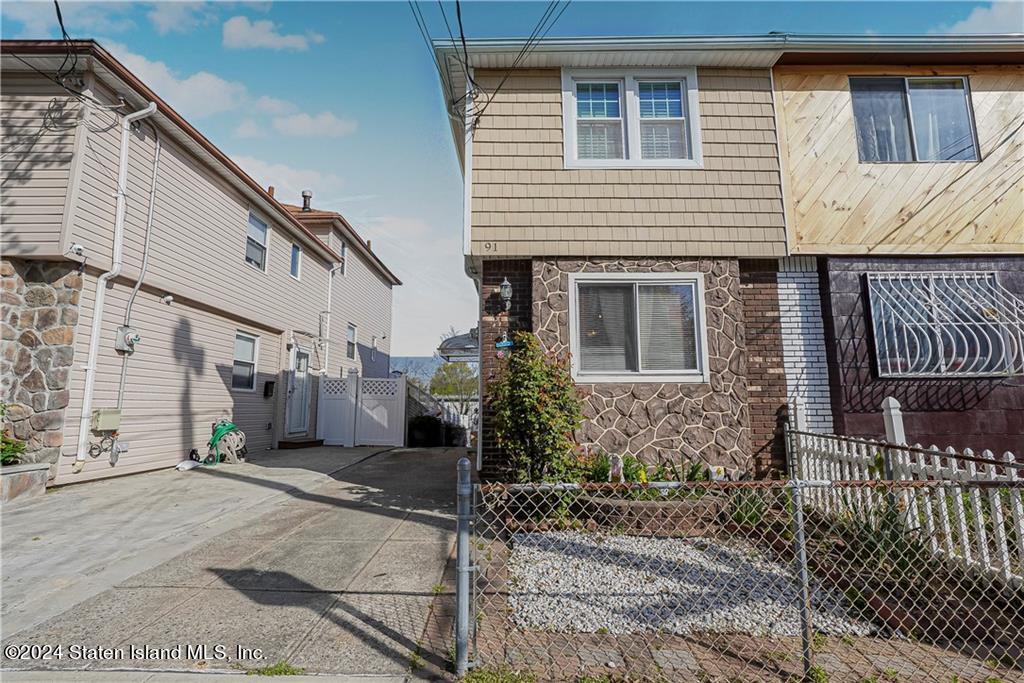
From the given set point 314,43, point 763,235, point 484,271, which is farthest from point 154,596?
point 314,43

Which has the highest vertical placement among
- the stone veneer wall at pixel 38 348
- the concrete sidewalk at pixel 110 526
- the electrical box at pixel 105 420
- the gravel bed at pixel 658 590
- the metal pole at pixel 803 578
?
the stone veneer wall at pixel 38 348

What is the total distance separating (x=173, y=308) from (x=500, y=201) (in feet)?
21.1

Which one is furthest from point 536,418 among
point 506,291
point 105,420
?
point 105,420

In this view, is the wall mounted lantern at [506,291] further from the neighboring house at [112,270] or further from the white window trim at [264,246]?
the white window trim at [264,246]

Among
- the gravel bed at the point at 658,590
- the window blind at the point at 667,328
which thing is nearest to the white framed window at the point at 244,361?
the gravel bed at the point at 658,590

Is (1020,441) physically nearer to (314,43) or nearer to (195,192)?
(314,43)

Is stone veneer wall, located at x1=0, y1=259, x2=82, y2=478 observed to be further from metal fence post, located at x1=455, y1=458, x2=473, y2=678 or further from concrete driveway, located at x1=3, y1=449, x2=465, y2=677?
metal fence post, located at x1=455, y1=458, x2=473, y2=678

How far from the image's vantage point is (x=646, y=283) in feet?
20.3

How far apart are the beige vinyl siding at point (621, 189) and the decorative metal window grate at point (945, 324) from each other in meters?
1.57

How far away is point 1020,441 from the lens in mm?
5746

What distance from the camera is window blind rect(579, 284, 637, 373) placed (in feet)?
19.9

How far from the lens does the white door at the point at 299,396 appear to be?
11.9m

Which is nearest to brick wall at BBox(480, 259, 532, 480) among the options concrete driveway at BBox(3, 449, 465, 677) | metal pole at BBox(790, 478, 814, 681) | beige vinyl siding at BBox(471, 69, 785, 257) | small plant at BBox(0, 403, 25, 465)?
beige vinyl siding at BBox(471, 69, 785, 257)

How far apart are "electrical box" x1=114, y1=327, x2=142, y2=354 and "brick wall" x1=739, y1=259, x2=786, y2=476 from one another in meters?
8.95
